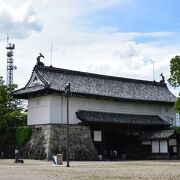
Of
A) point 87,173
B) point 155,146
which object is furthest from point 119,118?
point 87,173

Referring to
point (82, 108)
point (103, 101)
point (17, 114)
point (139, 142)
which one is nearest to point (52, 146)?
point (82, 108)

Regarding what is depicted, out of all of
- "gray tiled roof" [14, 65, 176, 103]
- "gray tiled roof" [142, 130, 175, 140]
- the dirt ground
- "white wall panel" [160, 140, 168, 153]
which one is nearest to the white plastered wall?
"gray tiled roof" [14, 65, 176, 103]

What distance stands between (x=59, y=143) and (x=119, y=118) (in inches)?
336

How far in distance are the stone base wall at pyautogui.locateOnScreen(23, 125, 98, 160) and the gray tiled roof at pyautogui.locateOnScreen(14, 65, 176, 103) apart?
4053mm

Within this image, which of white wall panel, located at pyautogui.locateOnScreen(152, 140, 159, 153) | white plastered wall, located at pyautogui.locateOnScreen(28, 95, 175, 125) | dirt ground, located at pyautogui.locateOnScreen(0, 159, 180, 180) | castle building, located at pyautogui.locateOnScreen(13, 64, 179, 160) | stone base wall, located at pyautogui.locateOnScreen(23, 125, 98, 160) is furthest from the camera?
white wall panel, located at pyautogui.locateOnScreen(152, 140, 159, 153)

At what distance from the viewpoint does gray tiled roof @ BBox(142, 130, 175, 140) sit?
155 feet

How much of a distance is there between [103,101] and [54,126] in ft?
26.1

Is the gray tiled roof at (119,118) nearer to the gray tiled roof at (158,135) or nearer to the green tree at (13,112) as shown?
the gray tiled roof at (158,135)

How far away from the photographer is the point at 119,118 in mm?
49438

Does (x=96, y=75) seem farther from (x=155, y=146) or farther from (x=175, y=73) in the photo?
(x=175, y=73)

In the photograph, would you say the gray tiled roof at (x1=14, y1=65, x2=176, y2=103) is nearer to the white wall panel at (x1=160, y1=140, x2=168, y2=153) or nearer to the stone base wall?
the stone base wall

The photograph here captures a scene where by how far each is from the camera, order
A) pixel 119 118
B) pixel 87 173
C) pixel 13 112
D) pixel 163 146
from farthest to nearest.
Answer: pixel 13 112 < pixel 119 118 < pixel 163 146 < pixel 87 173

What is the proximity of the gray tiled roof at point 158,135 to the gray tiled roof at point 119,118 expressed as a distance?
144cm

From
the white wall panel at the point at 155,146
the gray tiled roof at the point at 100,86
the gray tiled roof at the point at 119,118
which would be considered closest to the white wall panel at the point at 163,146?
the white wall panel at the point at 155,146
